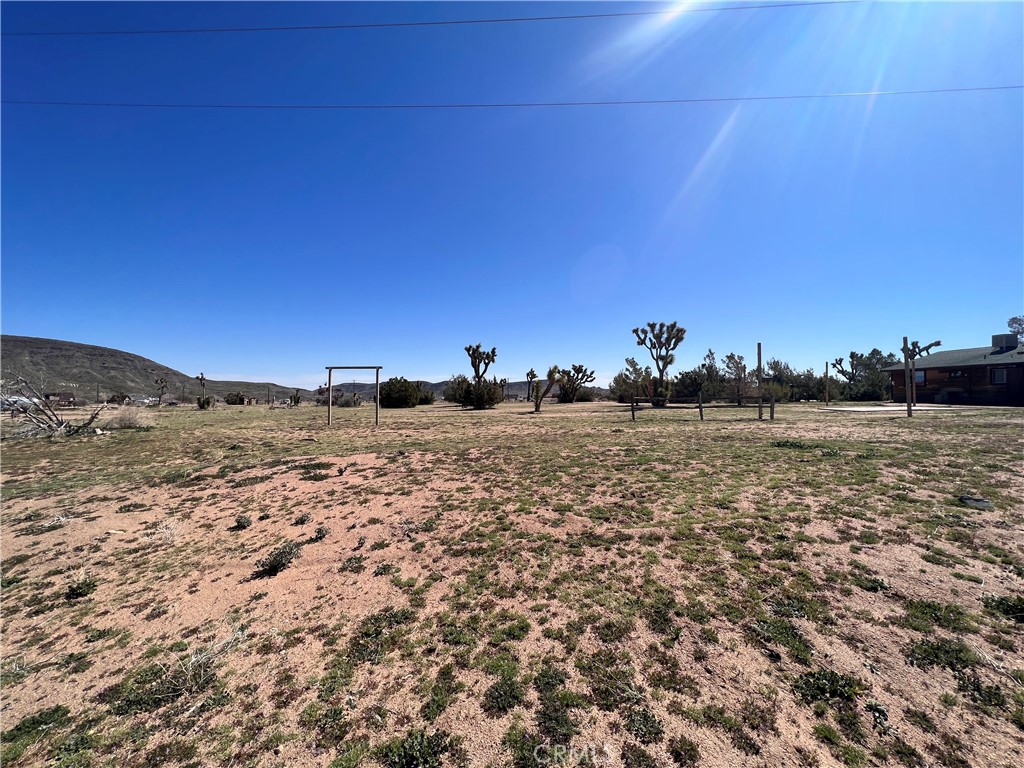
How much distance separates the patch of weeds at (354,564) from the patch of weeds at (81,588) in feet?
9.42

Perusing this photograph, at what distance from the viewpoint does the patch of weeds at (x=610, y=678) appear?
2756mm

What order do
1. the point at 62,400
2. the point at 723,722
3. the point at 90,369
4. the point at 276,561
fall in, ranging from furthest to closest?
the point at 90,369, the point at 62,400, the point at 276,561, the point at 723,722

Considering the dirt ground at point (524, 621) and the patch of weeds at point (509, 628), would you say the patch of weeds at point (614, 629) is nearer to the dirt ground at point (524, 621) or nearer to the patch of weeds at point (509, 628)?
the dirt ground at point (524, 621)

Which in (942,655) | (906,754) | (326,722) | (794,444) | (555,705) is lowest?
(326,722)

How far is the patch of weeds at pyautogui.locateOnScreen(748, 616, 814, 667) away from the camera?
309 centimetres

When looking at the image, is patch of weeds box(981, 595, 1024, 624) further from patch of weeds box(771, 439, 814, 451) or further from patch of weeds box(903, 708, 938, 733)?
patch of weeds box(771, 439, 814, 451)

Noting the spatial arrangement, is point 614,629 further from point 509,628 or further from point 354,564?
point 354,564

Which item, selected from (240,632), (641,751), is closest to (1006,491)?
(641,751)

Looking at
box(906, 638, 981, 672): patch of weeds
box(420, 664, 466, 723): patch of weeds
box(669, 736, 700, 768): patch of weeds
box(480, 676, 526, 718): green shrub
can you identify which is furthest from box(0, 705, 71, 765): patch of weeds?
box(906, 638, 981, 672): patch of weeds

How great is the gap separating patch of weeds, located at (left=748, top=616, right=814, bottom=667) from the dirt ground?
1.0 inches

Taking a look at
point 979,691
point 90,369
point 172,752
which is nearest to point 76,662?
point 172,752

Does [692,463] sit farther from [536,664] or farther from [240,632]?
[240,632]

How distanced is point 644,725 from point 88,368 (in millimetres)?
87540

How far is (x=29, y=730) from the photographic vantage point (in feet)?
9.01
